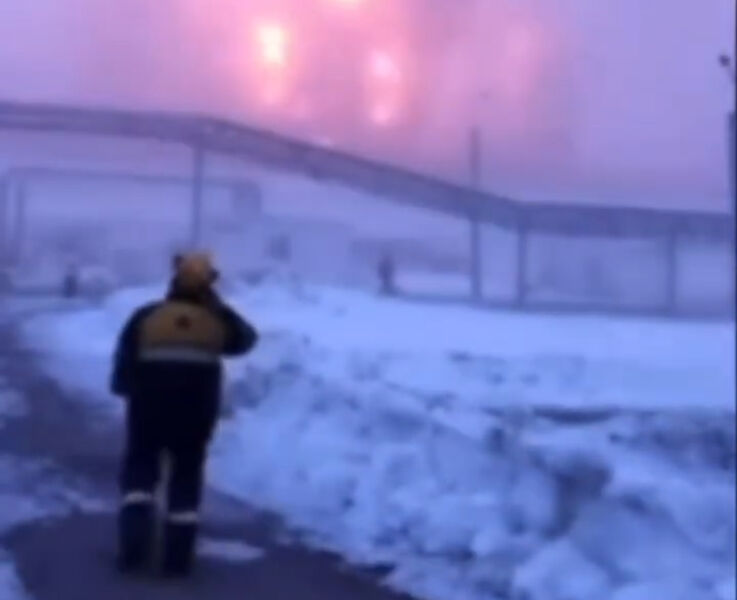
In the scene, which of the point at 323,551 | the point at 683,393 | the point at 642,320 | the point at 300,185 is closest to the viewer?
the point at 323,551

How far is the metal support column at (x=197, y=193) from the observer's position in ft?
163

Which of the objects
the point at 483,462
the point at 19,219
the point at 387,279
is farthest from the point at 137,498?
the point at 19,219

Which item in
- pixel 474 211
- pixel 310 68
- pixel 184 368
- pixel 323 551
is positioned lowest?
pixel 323 551

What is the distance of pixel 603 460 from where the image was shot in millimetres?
9812

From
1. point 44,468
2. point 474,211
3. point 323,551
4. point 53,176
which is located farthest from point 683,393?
point 53,176

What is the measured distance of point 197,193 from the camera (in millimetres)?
49656

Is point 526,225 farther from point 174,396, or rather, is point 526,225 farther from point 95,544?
point 174,396

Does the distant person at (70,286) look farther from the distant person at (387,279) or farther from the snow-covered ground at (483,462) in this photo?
the snow-covered ground at (483,462)

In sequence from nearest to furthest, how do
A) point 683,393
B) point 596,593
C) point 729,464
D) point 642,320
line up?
point 596,593
point 729,464
point 683,393
point 642,320

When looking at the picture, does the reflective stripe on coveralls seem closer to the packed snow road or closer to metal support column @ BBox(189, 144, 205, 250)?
the packed snow road

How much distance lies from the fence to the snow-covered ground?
2382 cm

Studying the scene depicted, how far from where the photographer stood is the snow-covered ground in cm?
836

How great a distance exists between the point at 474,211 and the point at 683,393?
2796 centimetres

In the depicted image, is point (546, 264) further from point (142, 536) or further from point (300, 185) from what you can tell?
point (142, 536)
